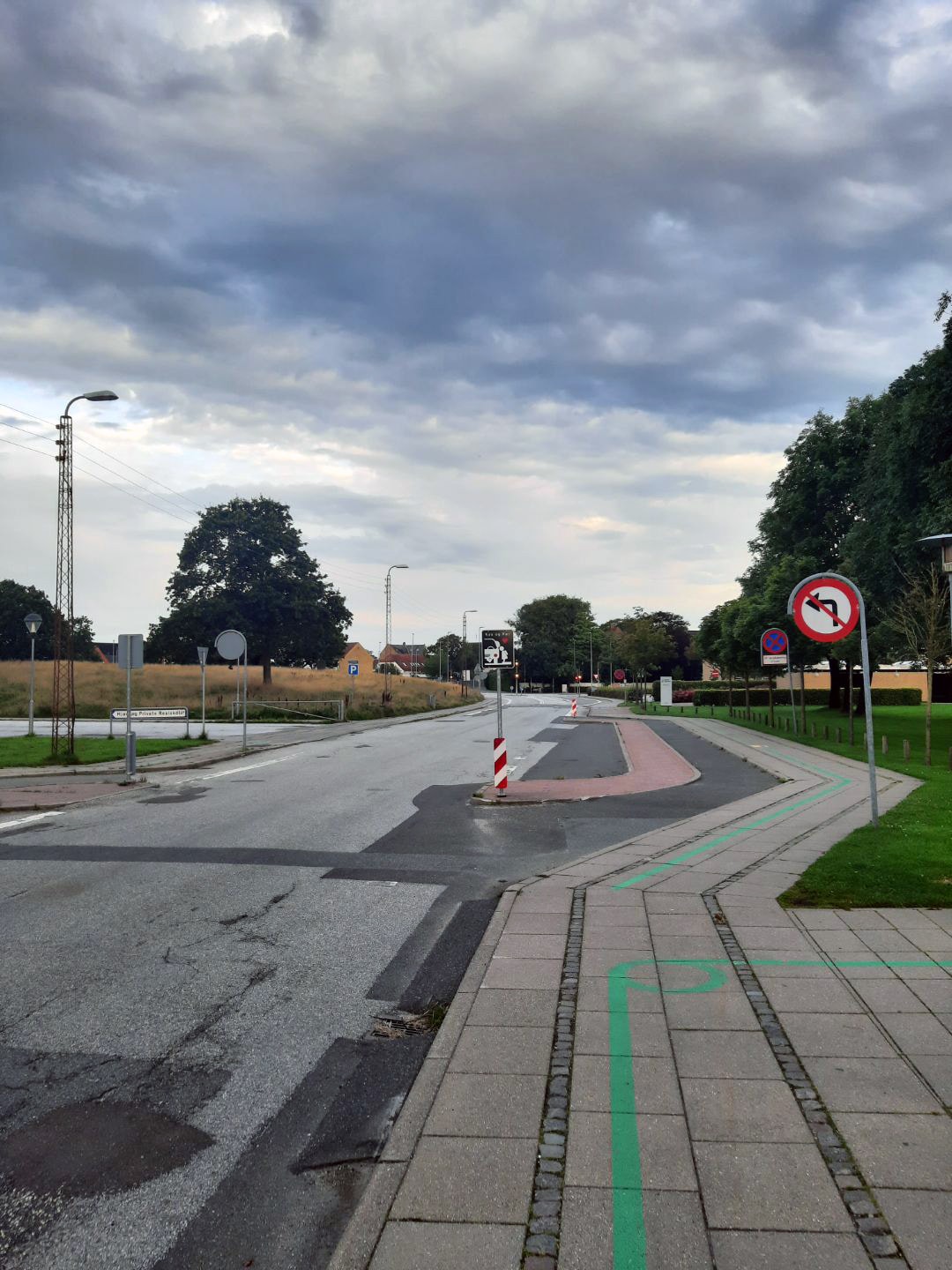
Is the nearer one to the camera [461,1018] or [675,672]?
A: [461,1018]

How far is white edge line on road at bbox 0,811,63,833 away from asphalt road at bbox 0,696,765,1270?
18 centimetres

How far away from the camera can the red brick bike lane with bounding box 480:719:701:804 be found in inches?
605

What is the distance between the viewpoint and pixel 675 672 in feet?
396

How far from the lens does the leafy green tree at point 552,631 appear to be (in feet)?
450

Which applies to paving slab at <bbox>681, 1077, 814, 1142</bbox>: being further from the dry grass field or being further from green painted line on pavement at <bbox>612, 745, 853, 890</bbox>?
the dry grass field

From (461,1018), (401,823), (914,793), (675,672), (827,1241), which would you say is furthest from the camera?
(675,672)

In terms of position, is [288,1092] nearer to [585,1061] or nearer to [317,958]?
[585,1061]

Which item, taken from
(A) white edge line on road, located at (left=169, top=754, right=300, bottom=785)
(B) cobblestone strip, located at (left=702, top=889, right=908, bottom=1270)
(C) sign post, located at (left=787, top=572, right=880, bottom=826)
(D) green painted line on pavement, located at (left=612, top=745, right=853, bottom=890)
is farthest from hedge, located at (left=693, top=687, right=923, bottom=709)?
(B) cobblestone strip, located at (left=702, top=889, right=908, bottom=1270)

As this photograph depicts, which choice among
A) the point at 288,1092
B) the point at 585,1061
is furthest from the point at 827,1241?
the point at 288,1092

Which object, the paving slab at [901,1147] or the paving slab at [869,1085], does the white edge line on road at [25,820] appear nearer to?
the paving slab at [869,1085]

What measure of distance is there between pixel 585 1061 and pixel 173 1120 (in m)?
1.82

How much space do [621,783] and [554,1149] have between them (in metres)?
14.1

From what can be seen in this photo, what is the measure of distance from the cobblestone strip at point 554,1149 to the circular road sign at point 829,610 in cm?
641

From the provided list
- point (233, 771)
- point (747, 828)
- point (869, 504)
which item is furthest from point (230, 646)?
point (869, 504)
